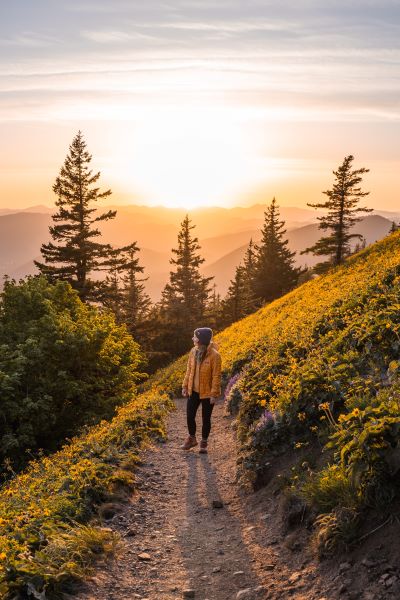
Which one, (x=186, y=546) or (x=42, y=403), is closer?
(x=186, y=546)

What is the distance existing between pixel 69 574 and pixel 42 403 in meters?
11.8

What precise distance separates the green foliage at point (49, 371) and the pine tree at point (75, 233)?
14.6 metres

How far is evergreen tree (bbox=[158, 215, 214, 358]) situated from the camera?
49531mm

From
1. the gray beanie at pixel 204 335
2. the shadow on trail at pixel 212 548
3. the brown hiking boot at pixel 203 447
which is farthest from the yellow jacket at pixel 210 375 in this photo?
the shadow on trail at pixel 212 548

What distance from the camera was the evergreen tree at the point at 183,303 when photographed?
49.5 m

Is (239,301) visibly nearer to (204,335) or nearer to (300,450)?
(204,335)

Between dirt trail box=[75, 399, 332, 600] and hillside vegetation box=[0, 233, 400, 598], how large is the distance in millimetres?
338

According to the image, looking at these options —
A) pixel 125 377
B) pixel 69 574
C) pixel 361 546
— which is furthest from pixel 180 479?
pixel 125 377

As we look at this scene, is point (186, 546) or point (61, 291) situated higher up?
point (61, 291)

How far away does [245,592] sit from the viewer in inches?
191

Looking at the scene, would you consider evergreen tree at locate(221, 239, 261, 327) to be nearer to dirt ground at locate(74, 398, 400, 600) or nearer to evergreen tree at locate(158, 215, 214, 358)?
evergreen tree at locate(158, 215, 214, 358)

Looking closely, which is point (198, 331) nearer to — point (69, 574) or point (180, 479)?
point (180, 479)

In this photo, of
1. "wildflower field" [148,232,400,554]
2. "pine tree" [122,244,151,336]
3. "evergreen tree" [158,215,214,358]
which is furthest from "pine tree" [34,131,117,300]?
"wildflower field" [148,232,400,554]

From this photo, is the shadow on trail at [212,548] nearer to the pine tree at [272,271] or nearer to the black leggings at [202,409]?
the black leggings at [202,409]
